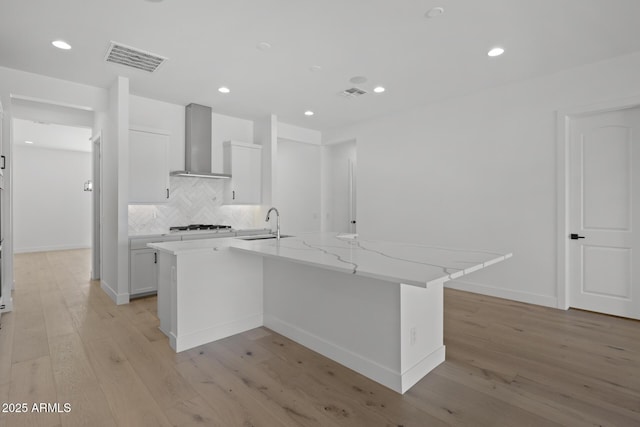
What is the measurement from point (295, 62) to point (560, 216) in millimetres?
3445

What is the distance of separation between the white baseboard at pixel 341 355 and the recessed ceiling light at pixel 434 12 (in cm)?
266

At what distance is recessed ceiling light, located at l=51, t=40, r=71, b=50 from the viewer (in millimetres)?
3114

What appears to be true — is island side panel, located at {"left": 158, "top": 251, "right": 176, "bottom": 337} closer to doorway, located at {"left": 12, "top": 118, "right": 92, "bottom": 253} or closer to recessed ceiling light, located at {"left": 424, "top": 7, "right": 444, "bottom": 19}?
recessed ceiling light, located at {"left": 424, "top": 7, "right": 444, "bottom": 19}

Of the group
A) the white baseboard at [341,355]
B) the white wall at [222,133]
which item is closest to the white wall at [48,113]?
the white wall at [222,133]

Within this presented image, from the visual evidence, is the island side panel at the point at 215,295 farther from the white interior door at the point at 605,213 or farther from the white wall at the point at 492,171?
the white interior door at the point at 605,213

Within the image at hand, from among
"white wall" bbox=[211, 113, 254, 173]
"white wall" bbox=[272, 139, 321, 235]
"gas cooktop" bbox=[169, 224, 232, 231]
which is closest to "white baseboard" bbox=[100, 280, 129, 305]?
"gas cooktop" bbox=[169, 224, 232, 231]

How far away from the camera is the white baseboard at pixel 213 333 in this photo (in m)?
2.74

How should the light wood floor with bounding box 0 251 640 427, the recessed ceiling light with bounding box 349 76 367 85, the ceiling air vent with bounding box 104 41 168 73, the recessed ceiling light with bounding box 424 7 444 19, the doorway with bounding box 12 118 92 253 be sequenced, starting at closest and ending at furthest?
1. the light wood floor with bounding box 0 251 640 427
2. the recessed ceiling light with bounding box 424 7 444 19
3. the ceiling air vent with bounding box 104 41 168 73
4. the recessed ceiling light with bounding box 349 76 367 85
5. the doorway with bounding box 12 118 92 253

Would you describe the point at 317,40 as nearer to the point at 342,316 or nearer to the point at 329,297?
the point at 329,297

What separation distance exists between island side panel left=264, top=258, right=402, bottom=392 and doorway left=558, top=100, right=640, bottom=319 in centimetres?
283

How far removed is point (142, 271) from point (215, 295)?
6.14 ft

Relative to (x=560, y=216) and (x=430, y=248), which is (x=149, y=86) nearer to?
(x=430, y=248)

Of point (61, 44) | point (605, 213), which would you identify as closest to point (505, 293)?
point (605, 213)

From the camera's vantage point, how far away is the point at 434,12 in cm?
260
